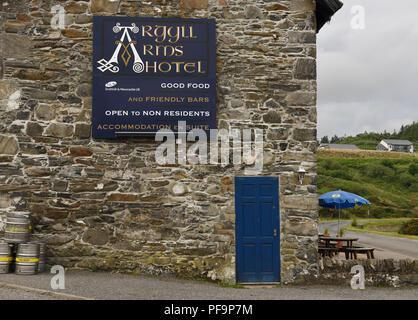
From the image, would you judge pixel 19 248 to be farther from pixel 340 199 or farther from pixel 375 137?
pixel 375 137

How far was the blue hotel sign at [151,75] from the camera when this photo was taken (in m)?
8.32

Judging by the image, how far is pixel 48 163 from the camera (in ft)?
27.0

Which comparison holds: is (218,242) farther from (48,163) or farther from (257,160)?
(48,163)

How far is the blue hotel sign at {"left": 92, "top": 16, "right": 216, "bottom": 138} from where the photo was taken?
27.3 feet

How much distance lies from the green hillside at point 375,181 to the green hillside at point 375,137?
4030 cm

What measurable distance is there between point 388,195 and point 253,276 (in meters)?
42.2

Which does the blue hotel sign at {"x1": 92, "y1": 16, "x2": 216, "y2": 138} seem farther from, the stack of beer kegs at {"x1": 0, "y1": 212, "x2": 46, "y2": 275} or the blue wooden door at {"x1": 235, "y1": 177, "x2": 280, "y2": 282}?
the stack of beer kegs at {"x1": 0, "y1": 212, "x2": 46, "y2": 275}

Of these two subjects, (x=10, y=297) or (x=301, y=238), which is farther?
(x=301, y=238)

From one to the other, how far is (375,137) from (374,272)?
4114 inches

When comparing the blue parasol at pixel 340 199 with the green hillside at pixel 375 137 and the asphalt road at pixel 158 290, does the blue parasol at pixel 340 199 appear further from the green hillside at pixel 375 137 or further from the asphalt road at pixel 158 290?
the green hillside at pixel 375 137

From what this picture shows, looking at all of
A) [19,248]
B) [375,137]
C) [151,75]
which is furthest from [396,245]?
[375,137]

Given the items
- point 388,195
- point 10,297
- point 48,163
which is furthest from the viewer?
point 388,195

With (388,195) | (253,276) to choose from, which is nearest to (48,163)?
(253,276)

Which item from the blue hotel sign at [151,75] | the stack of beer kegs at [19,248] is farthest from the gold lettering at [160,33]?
the stack of beer kegs at [19,248]
